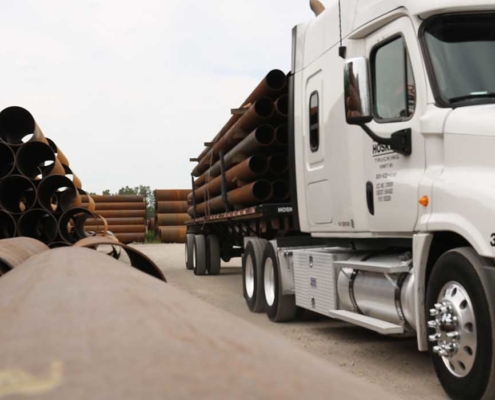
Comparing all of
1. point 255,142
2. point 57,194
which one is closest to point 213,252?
point 57,194

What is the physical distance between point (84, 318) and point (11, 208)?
988 cm

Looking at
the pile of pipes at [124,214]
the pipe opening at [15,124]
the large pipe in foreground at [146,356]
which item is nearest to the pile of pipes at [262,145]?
the pipe opening at [15,124]

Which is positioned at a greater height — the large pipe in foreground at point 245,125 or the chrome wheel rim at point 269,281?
the large pipe in foreground at point 245,125

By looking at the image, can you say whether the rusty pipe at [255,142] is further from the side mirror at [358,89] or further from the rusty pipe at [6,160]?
the side mirror at [358,89]

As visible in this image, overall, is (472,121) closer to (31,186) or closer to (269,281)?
(269,281)

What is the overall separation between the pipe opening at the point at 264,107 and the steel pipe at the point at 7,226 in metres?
3.72

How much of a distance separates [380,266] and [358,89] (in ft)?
4.96

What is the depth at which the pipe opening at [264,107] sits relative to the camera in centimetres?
958

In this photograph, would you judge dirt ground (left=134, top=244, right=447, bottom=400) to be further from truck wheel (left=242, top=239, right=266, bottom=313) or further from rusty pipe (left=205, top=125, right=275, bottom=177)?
rusty pipe (left=205, top=125, right=275, bottom=177)

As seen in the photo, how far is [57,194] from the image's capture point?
11008 millimetres

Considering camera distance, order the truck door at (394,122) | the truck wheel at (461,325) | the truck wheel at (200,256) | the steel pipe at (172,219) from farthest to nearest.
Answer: the steel pipe at (172,219)
the truck wheel at (200,256)
the truck door at (394,122)
the truck wheel at (461,325)

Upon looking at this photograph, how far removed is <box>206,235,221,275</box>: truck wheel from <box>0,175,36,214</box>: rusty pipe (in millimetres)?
5506

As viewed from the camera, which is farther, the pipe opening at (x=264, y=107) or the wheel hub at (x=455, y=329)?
the pipe opening at (x=264, y=107)

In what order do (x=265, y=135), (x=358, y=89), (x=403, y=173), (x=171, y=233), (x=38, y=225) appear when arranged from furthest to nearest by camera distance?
(x=171, y=233) → (x=38, y=225) → (x=265, y=135) → (x=403, y=173) → (x=358, y=89)
